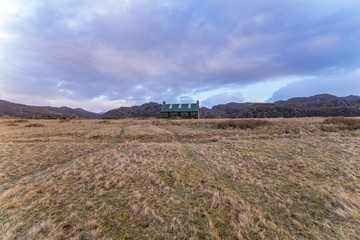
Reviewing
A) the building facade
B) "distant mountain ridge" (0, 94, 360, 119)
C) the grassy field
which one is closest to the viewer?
the grassy field

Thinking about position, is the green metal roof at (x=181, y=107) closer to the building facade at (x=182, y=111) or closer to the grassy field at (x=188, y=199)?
the building facade at (x=182, y=111)

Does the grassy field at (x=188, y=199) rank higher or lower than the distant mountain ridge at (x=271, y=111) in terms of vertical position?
lower

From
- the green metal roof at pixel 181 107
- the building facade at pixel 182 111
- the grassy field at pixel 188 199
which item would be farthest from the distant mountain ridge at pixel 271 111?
the grassy field at pixel 188 199

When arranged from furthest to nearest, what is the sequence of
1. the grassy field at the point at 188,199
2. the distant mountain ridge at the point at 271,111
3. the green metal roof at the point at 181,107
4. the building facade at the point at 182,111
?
the distant mountain ridge at the point at 271,111
the green metal roof at the point at 181,107
the building facade at the point at 182,111
the grassy field at the point at 188,199

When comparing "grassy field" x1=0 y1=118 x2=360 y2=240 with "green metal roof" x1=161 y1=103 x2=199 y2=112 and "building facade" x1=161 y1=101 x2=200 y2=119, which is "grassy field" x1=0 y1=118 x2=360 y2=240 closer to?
"building facade" x1=161 y1=101 x2=200 y2=119

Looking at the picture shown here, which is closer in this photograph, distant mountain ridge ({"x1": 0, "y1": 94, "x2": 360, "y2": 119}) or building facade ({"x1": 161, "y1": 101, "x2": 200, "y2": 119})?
building facade ({"x1": 161, "y1": 101, "x2": 200, "y2": 119})

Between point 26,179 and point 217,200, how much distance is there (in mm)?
9645

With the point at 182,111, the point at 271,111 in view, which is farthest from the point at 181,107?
the point at 271,111

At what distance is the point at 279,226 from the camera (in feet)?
12.8

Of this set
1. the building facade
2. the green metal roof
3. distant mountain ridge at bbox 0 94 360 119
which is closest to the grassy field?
the building facade

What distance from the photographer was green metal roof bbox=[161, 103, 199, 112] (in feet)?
181

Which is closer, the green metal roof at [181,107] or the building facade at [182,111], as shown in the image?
the building facade at [182,111]

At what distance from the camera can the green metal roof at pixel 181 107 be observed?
5526 cm

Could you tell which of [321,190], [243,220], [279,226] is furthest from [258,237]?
[321,190]
